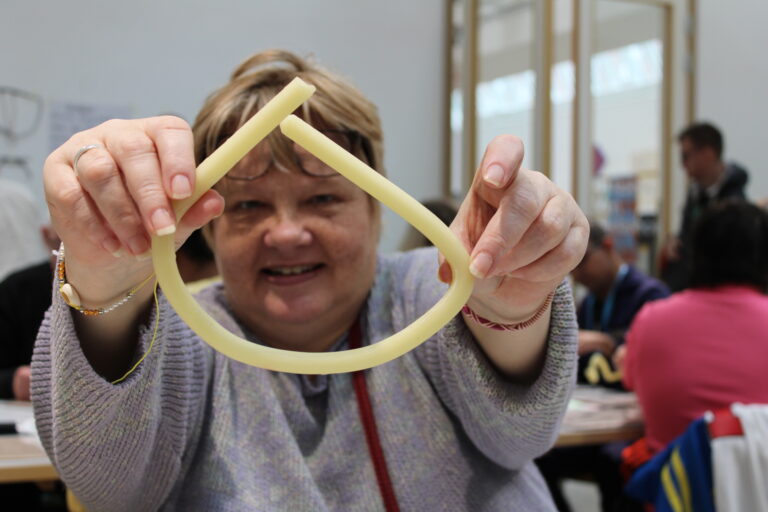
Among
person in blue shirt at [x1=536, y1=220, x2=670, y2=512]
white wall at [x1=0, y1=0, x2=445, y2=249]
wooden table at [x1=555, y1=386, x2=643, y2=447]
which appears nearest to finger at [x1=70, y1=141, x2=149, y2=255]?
wooden table at [x1=555, y1=386, x2=643, y2=447]

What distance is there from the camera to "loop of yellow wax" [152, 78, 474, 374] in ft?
1.84

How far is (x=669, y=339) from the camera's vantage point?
1949 mm

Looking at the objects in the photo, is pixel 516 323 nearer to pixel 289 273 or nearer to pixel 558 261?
pixel 558 261

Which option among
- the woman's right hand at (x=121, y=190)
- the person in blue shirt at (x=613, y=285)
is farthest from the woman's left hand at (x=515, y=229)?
the person in blue shirt at (x=613, y=285)

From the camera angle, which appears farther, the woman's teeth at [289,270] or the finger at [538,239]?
the woman's teeth at [289,270]

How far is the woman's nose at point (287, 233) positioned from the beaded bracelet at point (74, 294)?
0.26 metres

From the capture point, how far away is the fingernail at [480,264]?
606 millimetres

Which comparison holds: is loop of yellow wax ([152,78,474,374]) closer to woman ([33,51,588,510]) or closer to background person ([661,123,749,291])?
woman ([33,51,588,510])

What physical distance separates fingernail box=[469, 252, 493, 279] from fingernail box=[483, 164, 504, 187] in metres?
0.06

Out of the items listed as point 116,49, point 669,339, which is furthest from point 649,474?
point 116,49

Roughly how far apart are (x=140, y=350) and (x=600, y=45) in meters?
4.08

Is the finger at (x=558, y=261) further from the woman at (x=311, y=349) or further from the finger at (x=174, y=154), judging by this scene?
the finger at (x=174, y=154)

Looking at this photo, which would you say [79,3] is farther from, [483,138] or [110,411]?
[110,411]

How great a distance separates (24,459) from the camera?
53.0 inches
